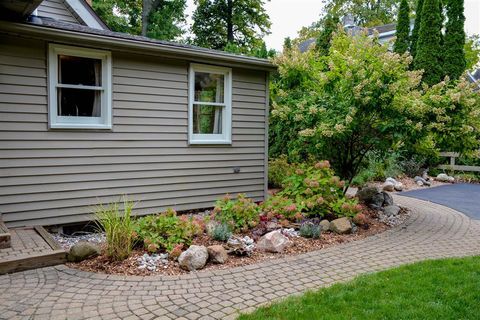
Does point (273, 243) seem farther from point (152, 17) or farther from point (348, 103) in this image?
point (152, 17)

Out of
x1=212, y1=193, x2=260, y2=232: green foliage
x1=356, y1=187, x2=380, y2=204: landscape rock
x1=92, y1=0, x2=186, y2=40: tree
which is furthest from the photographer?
x1=92, y1=0, x2=186, y2=40: tree

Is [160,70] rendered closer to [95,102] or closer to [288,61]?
[95,102]

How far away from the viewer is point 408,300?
9.91 feet

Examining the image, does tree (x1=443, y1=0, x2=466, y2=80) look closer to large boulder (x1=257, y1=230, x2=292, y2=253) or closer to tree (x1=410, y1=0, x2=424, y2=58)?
tree (x1=410, y1=0, x2=424, y2=58)

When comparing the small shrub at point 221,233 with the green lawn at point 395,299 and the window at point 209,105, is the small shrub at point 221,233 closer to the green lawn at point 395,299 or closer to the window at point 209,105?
the green lawn at point 395,299

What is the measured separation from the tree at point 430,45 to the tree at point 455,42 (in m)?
0.25

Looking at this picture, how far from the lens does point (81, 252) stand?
12.9 ft

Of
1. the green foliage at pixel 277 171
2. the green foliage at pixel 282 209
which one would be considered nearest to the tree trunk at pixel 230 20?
the green foliage at pixel 277 171

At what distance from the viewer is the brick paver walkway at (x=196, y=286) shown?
9.37 ft

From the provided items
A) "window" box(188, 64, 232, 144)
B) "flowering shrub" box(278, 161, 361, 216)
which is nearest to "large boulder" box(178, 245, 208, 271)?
"flowering shrub" box(278, 161, 361, 216)

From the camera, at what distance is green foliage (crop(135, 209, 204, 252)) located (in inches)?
167

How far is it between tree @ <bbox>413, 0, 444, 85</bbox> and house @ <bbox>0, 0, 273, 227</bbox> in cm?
803

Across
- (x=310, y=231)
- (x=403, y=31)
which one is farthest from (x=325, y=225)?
(x=403, y=31)

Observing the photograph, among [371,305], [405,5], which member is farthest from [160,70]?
[405,5]
